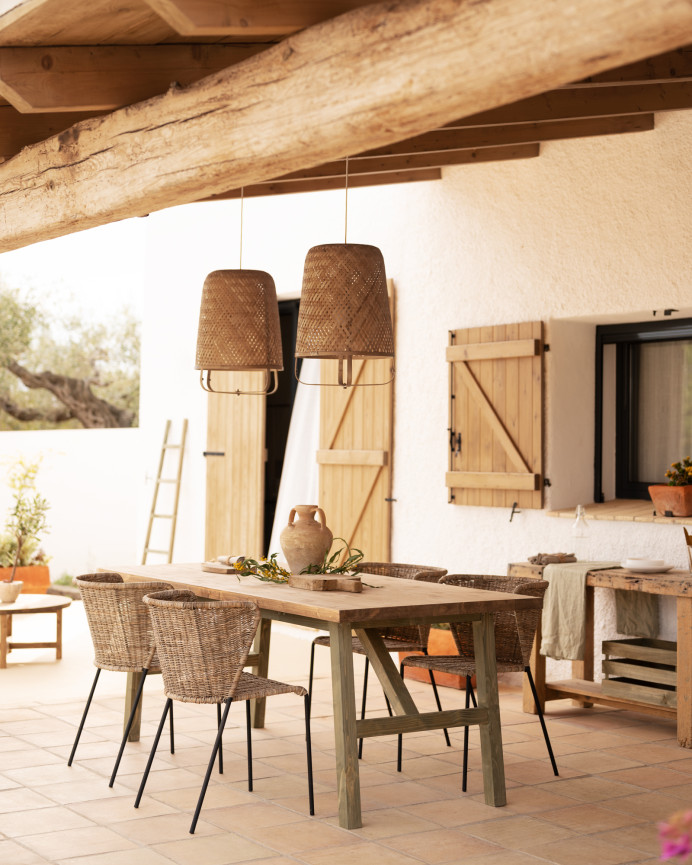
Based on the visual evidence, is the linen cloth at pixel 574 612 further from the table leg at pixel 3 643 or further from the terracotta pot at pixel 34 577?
the terracotta pot at pixel 34 577

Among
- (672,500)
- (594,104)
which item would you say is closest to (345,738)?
(672,500)

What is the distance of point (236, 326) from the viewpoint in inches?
218

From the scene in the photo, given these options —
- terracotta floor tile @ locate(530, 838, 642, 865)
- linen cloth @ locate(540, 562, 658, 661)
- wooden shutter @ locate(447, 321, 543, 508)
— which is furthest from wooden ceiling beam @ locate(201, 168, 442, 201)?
terracotta floor tile @ locate(530, 838, 642, 865)

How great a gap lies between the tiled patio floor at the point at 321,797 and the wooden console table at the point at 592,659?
0.14 metres

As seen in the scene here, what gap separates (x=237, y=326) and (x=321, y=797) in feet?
7.25

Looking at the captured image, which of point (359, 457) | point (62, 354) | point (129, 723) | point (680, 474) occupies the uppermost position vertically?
point (62, 354)

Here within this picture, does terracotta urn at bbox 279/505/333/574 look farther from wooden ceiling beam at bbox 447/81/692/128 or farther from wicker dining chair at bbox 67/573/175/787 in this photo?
wooden ceiling beam at bbox 447/81/692/128

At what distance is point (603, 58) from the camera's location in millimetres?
2311

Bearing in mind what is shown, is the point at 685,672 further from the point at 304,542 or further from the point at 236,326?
the point at 236,326

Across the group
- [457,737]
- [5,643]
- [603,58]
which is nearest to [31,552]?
[5,643]

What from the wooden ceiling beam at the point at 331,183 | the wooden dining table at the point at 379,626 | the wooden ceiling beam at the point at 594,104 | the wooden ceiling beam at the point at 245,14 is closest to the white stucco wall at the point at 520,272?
the wooden ceiling beam at the point at 331,183

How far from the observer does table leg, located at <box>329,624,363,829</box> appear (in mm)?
4246

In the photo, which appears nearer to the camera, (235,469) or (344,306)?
(344,306)

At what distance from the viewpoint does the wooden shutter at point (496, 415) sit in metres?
6.93
